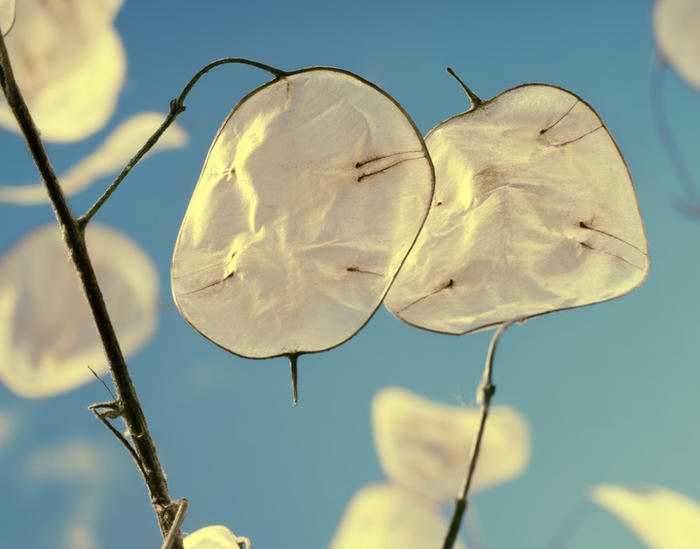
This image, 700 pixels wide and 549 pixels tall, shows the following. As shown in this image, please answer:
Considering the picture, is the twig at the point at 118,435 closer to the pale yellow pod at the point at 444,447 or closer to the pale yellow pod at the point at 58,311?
the pale yellow pod at the point at 58,311

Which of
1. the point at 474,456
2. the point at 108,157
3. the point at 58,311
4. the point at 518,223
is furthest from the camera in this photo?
the point at 108,157

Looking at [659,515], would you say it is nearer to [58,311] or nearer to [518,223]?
[518,223]

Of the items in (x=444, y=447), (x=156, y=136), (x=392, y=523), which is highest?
(x=156, y=136)

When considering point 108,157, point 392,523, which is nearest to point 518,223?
point 392,523

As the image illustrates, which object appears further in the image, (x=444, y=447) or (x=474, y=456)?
(x=444, y=447)

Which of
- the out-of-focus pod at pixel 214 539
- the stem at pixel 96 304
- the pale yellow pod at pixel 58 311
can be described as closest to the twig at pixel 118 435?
the stem at pixel 96 304

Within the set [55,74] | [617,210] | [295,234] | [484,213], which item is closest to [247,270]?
[295,234]
